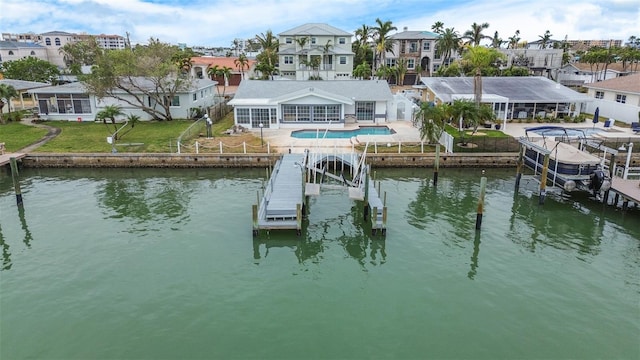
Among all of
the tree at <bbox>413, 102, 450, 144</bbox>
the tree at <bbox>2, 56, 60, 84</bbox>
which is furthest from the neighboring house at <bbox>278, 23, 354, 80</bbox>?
the tree at <bbox>2, 56, 60, 84</bbox>

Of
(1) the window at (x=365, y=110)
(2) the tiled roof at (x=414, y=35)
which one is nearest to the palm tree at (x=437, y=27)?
(2) the tiled roof at (x=414, y=35)

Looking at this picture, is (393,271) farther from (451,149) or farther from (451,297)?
(451,149)

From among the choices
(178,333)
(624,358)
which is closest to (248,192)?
(178,333)

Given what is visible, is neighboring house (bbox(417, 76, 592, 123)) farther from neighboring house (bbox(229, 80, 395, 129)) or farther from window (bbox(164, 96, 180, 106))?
window (bbox(164, 96, 180, 106))

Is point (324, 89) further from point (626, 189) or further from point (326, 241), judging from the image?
point (626, 189)

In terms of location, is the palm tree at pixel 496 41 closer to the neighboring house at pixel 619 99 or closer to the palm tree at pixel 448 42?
the palm tree at pixel 448 42

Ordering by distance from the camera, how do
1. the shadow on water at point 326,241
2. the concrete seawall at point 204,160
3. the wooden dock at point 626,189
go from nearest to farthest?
the shadow on water at point 326,241 < the wooden dock at point 626,189 < the concrete seawall at point 204,160

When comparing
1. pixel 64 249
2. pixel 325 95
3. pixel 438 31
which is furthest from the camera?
pixel 438 31
